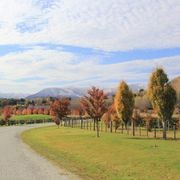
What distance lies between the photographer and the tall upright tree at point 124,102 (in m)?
45.5

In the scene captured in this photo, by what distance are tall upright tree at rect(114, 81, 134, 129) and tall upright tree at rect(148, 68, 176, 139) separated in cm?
646

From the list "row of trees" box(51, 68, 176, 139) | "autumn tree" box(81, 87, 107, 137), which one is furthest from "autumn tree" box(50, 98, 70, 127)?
"autumn tree" box(81, 87, 107, 137)

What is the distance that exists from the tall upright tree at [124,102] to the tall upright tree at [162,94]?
646 centimetres

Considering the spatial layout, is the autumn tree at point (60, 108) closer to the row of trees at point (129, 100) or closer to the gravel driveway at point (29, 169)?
the row of trees at point (129, 100)

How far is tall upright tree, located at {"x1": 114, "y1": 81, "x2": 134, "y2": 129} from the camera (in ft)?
149

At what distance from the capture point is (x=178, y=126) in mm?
48188

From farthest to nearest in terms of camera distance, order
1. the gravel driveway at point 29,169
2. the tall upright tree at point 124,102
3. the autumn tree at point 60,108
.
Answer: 1. the autumn tree at point 60,108
2. the tall upright tree at point 124,102
3. the gravel driveway at point 29,169

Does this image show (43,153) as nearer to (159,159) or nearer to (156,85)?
(159,159)

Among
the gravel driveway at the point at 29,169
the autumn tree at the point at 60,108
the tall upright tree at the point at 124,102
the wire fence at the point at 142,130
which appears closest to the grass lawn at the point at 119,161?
the gravel driveway at the point at 29,169

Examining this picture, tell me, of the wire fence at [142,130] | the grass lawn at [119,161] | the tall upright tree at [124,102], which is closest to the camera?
the grass lawn at [119,161]

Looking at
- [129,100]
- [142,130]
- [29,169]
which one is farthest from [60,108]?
[29,169]

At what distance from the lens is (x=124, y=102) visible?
45.5 metres

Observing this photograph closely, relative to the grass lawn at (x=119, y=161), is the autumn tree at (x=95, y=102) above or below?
above

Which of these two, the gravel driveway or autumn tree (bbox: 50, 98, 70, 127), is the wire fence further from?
the gravel driveway
